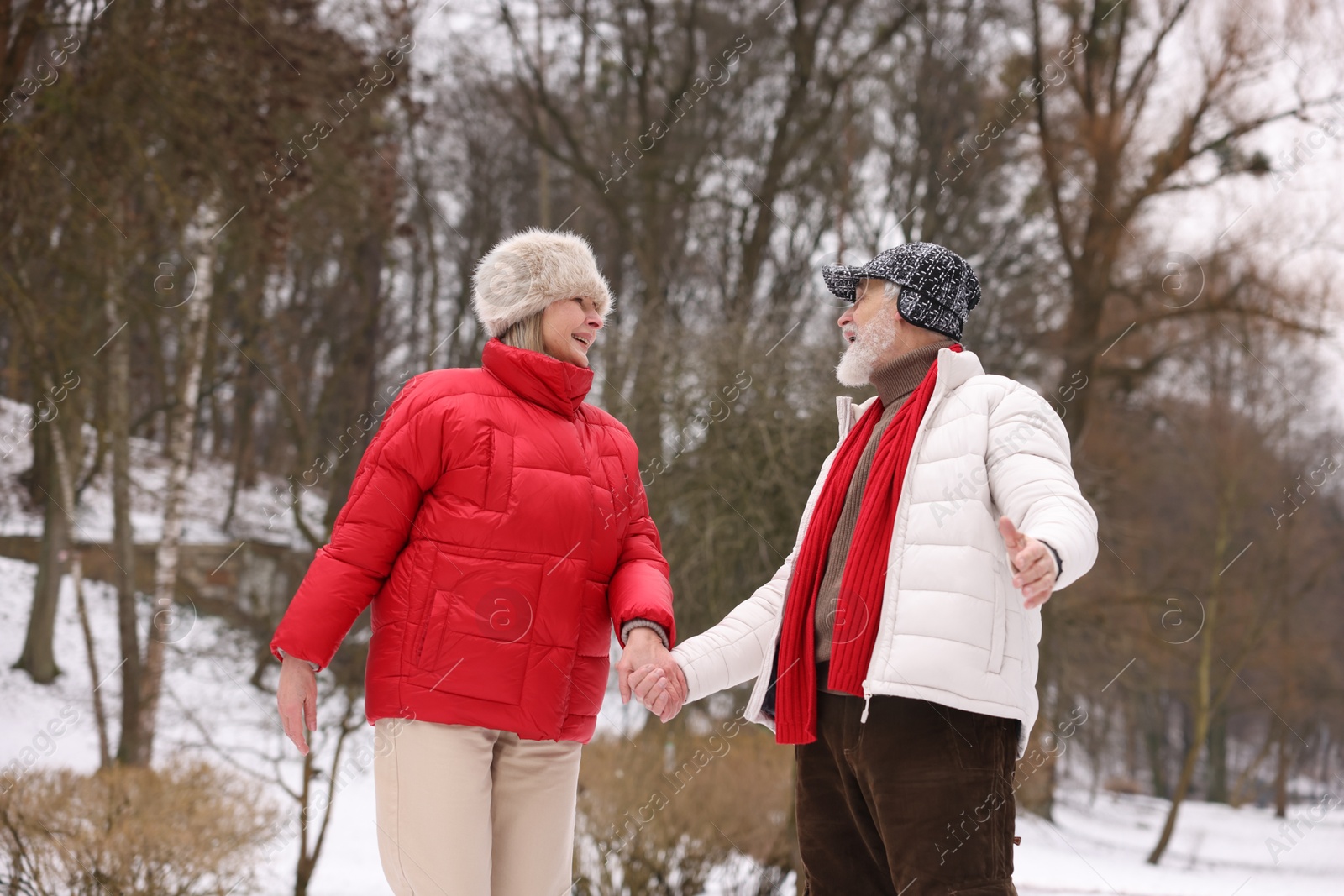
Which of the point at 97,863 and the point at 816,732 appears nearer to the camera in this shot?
the point at 816,732

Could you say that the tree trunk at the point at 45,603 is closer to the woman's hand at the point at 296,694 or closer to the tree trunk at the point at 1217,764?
the woman's hand at the point at 296,694

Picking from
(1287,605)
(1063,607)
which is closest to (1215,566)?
(1287,605)

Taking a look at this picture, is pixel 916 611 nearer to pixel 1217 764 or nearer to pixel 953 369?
pixel 953 369

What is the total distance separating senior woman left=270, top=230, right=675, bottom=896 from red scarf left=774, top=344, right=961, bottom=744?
29 cm

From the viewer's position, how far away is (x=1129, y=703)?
63.1ft

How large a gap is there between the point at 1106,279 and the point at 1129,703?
1150 cm

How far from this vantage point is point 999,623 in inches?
77.7

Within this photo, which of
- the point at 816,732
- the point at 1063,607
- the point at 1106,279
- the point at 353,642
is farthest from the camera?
the point at 1106,279

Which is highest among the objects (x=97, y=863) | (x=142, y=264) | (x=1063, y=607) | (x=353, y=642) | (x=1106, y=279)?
(x=1106, y=279)

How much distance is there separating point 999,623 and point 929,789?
33 centimetres

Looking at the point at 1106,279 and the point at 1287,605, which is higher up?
the point at 1106,279

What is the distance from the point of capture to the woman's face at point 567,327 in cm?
253

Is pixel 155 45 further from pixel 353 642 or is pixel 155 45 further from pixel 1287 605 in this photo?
pixel 1287 605

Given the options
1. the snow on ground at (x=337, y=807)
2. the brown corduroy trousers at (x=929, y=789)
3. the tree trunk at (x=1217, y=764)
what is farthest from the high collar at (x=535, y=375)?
the tree trunk at (x=1217, y=764)
